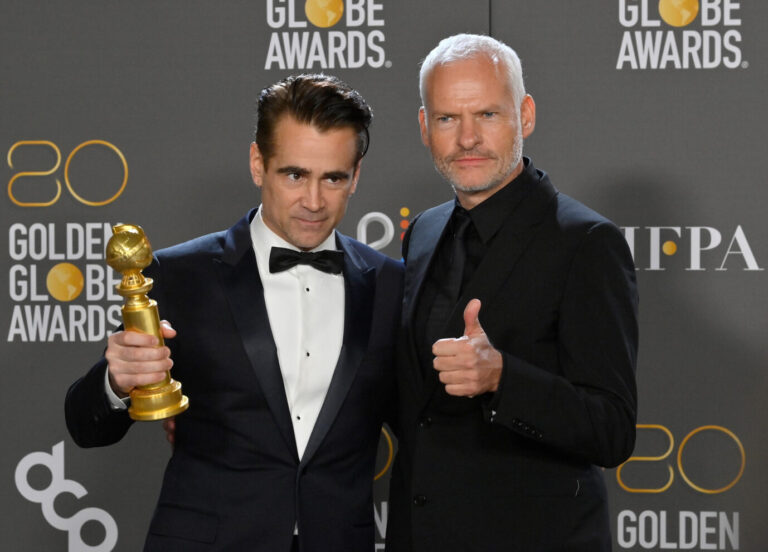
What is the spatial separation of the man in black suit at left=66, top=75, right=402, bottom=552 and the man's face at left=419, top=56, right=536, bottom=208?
191 millimetres

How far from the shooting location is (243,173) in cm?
335

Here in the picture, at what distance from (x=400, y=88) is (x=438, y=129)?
1128 millimetres

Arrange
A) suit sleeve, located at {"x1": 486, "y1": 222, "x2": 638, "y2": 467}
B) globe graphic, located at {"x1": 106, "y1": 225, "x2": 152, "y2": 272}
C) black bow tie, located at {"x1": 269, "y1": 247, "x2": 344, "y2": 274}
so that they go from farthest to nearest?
black bow tie, located at {"x1": 269, "y1": 247, "x2": 344, "y2": 274} < suit sleeve, located at {"x1": 486, "y1": 222, "x2": 638, "y2": 467} < globe graphic, located at {"x1": 106, "y1": 225, "x2": 152, "y2": 272}

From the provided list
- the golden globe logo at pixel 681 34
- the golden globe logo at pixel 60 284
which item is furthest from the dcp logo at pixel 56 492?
the golden globe logo at pixel 681 34

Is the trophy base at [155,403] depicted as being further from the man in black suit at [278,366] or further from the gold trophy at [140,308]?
the man in black suit at [278,366]

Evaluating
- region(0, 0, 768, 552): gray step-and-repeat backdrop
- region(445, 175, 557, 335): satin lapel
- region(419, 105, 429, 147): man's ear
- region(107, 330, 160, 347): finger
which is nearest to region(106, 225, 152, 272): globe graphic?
region(107, 330, 160, 347): finger

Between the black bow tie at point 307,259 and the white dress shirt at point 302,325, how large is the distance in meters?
0.04

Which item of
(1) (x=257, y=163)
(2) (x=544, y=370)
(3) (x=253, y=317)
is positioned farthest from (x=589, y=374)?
(1) (x=257, y=163)

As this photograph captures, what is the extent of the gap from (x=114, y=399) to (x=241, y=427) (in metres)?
0.28

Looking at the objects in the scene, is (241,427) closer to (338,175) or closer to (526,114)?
(338,175)

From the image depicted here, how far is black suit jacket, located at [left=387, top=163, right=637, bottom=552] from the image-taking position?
2029 mm

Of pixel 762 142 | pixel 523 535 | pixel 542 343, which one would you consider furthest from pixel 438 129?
pixel 762 142

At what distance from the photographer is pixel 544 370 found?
2.00 metres

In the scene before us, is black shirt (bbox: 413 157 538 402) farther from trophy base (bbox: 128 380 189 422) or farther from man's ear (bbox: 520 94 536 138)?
trophy base (bbox: 128 380 189 422)
